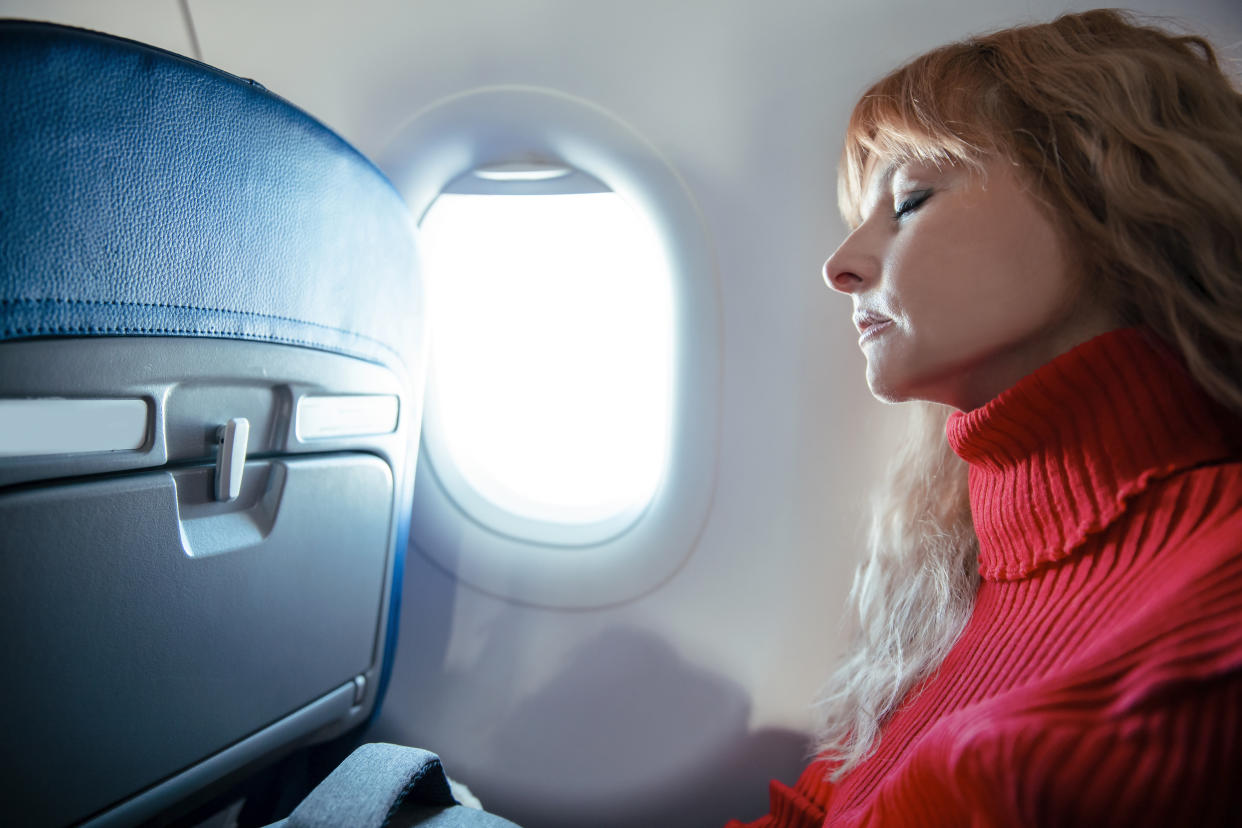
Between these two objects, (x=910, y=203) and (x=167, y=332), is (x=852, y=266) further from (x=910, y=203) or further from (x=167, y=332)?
(x=167, y=332)

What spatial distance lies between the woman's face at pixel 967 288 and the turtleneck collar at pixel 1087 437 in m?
0.06

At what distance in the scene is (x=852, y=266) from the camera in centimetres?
83

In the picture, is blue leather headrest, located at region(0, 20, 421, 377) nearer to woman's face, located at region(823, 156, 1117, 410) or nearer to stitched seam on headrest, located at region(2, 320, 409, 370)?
stitched seam on headrest, located at region(2, 320, 409, 370)

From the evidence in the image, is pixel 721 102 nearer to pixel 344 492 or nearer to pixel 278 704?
pixel 344 492

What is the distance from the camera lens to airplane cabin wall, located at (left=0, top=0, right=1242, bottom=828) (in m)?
1.08

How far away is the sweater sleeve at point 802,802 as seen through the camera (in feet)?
3.22

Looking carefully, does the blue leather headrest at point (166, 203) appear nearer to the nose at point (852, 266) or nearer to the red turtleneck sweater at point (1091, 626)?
the nose at point (852, 266)

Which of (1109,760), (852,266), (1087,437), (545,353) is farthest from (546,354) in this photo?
(1109,760)

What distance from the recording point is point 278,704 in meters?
0.95

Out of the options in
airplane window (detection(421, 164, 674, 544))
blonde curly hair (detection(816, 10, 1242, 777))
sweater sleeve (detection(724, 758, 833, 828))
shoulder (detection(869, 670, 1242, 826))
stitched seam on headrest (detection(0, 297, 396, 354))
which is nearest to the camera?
shoulder (detection(869, 670, 1242, 826))

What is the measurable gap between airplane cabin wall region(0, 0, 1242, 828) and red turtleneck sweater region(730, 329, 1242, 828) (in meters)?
0.32

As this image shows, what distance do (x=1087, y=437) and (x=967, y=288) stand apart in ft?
0.63

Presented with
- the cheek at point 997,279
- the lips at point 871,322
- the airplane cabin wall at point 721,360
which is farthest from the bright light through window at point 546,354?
the cheek at point 997,279

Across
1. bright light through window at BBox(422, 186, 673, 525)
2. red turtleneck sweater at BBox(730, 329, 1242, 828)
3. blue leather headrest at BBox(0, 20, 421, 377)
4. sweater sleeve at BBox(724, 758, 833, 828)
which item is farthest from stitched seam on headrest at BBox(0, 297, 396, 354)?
sweater sleeve at BBox(724, 758, 833, 828)
